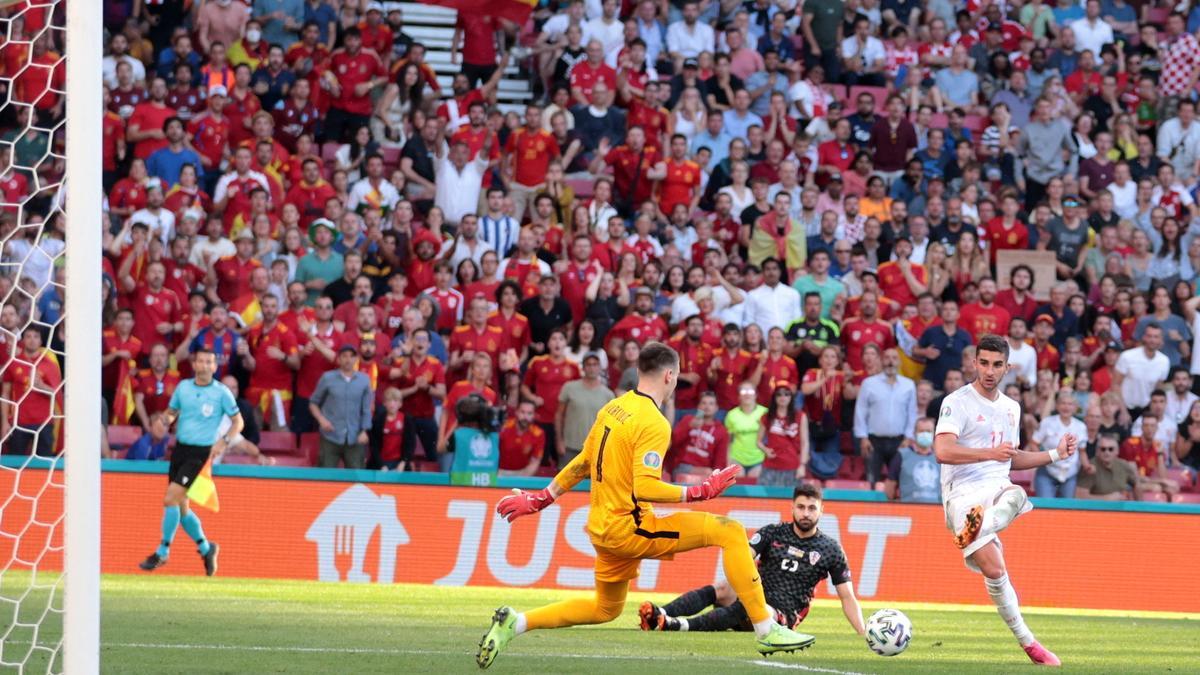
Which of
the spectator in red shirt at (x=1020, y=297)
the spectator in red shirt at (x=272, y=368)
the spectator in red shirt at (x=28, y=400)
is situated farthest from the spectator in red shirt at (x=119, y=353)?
the spectator in red shirt at (x=1020, y=297)

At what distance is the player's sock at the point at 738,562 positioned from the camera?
32.3 feet

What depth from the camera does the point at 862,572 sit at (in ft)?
60.0

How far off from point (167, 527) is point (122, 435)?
2339 millimetres

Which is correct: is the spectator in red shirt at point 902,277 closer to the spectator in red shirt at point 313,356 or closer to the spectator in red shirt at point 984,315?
the spectator in red shirt at point 984,315

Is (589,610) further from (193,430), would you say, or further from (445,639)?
(193,430)

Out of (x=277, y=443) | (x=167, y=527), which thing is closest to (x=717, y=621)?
(x=167, y=527)

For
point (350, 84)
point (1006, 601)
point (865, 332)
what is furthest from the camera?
point (350, 84)

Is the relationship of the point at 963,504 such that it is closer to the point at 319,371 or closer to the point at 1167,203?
the point at 319,371

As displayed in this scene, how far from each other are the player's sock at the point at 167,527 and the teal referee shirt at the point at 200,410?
25.8 inches

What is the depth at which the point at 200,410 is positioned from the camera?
16.9 m

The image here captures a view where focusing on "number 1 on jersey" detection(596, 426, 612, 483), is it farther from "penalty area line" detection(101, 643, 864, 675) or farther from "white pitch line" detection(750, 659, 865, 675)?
"white pitch line" detection(750, 659, 865, 675)

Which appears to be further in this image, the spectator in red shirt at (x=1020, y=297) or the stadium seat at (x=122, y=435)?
the spectator in red shirt at (x=1020, y=297)

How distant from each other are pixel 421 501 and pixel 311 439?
1.90 metres

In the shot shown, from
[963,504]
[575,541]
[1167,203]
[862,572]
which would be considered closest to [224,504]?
[575,541]
